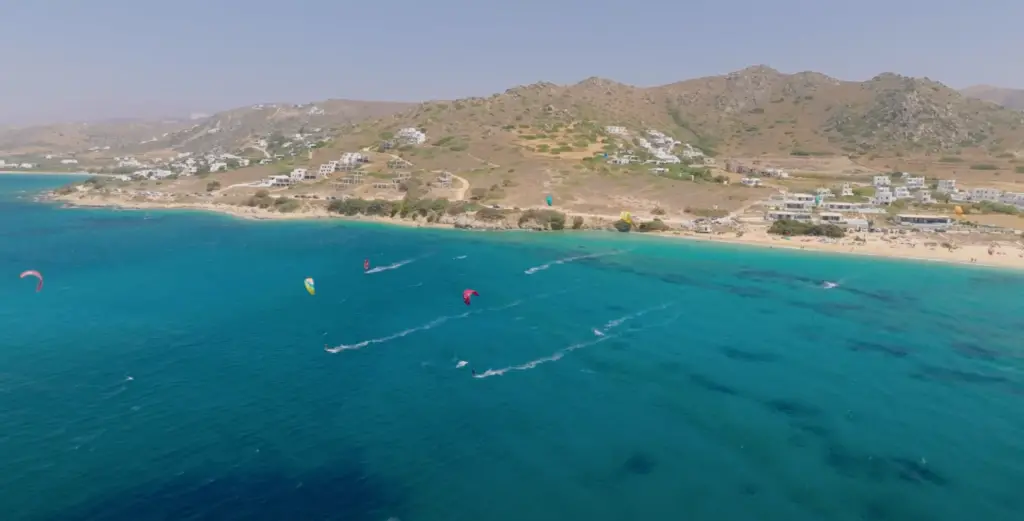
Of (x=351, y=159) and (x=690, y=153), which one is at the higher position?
(x=690, y=153)

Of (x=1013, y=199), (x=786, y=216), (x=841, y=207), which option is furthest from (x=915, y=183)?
(x=786, y=216)

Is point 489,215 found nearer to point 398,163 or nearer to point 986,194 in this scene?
point 398,163

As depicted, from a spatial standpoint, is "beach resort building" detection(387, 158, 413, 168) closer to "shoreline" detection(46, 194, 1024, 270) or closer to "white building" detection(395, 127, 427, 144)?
"white building" detection(395, 127, 427, 144)

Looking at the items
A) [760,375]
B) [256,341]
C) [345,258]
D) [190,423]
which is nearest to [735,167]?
[345,258]

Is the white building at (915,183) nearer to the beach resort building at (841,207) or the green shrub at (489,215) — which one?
the beach resort building at (841,207)

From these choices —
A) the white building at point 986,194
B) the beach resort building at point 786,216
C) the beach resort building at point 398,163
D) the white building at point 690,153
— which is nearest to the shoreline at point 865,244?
the beach resort building at point 786,216
